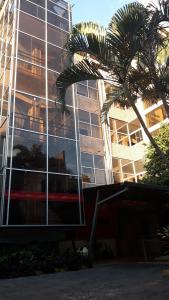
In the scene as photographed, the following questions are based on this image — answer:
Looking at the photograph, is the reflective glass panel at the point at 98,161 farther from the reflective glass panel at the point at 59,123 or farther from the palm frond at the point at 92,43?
the palm frond at the point at 92,43

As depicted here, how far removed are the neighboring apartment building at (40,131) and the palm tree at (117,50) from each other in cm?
618

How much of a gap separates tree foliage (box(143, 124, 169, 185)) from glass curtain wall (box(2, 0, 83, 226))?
5.38 metres

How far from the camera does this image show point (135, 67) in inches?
451

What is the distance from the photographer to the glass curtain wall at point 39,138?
15594 millimetres

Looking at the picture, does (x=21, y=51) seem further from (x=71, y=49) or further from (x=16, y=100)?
(x=71, y=49)

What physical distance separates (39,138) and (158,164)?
26.3 feet

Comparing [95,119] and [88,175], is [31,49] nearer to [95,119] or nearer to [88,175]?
[95,119]

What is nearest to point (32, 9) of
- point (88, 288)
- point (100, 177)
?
point (100, 177)

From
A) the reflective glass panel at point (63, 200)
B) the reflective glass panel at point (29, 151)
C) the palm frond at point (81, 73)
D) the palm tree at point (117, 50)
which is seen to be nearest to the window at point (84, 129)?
the reflective glass panel at point (29, 151)

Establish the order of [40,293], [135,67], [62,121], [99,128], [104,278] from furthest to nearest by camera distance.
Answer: [99,128], [62,121], [135,67], [104,278], [40,293]

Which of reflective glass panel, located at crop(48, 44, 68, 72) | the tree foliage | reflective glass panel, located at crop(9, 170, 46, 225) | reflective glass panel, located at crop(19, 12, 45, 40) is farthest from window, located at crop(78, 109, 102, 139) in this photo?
reflective glass panel, located at crop(9, 170, 46, 225)

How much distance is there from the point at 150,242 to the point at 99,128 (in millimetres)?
10054

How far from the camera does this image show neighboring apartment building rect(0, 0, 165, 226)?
15.7m

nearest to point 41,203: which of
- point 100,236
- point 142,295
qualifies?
point 100,236
